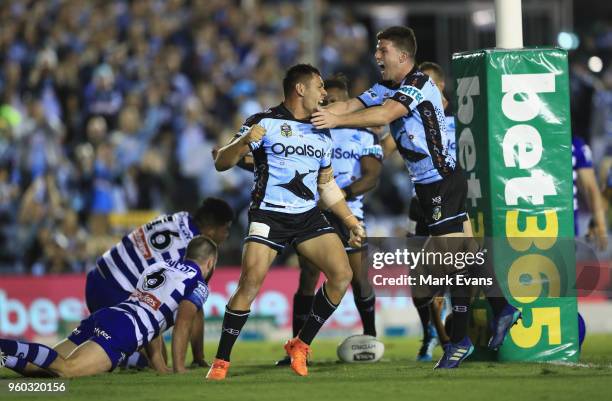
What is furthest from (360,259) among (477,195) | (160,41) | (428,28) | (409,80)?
(428,28)

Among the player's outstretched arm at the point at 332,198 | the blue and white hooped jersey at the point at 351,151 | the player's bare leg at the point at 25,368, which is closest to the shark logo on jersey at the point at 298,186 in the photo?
the player's outstretched arm at the point at 332,198

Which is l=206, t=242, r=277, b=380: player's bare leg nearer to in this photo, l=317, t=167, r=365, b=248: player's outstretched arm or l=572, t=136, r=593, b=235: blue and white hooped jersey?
l=317, t=167, r=365, b=248: player's outstretched arm

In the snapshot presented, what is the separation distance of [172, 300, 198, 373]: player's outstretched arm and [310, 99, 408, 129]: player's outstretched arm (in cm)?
201

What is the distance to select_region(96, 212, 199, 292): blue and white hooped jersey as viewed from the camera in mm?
11234

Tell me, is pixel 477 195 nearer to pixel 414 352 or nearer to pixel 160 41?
pixel 414 352

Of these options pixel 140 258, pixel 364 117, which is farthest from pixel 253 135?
pixel 140 258

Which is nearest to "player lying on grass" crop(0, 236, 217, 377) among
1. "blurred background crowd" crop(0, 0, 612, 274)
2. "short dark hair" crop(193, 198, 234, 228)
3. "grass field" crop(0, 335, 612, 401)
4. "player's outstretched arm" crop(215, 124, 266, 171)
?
"grass field" crop(0, 335, 612, 401)

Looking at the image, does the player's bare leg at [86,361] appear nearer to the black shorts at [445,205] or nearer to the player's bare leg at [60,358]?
the player's bare leg at [60,358]

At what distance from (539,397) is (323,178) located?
288 centimetres

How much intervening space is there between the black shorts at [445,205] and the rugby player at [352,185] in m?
1.47

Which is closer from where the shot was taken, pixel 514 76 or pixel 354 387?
pixel 354 387

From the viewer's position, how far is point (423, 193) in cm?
1038

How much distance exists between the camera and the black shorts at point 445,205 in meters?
10.3

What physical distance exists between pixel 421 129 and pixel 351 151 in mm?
1903
